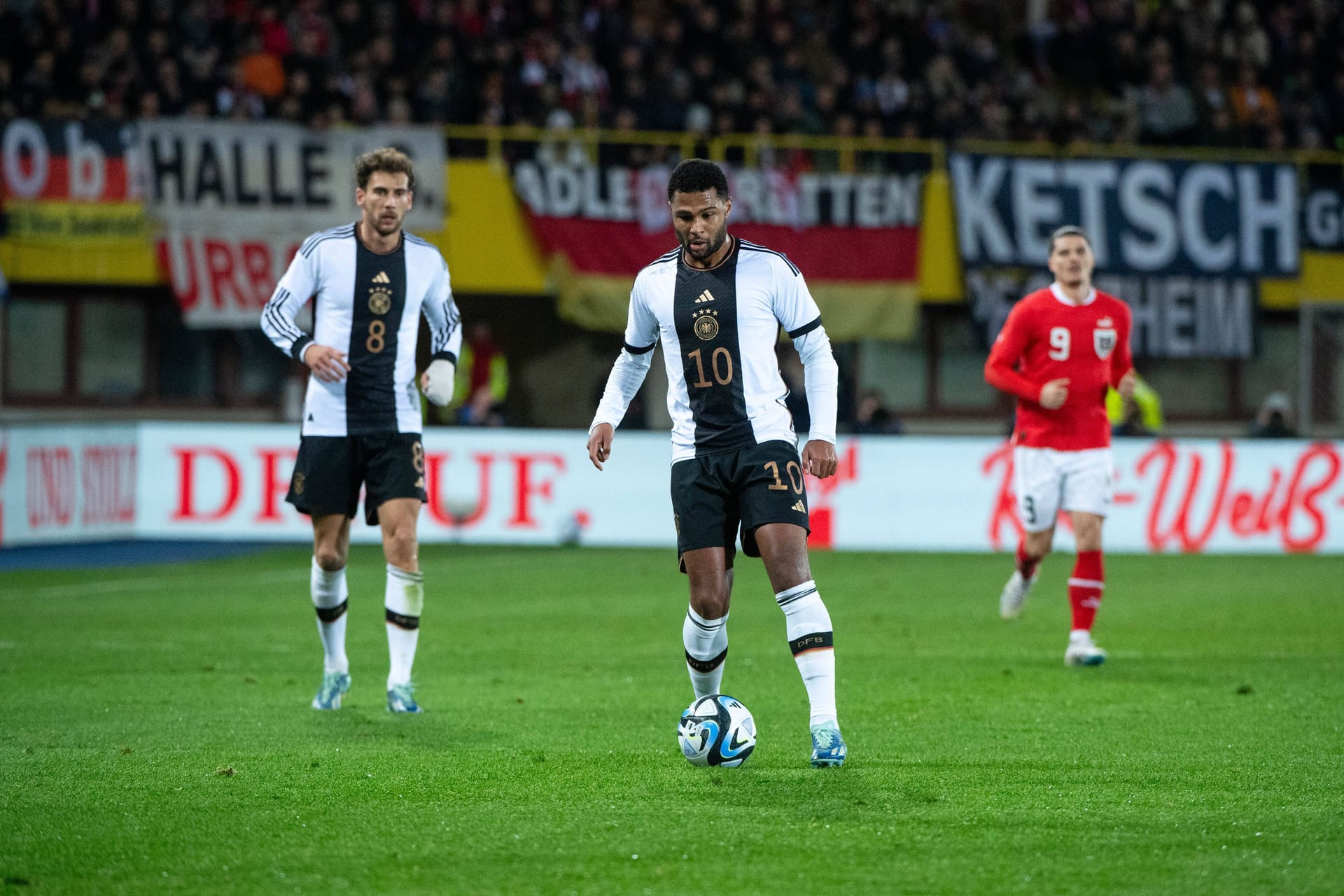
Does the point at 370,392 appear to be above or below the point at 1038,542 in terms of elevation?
above

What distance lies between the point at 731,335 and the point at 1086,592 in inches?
155

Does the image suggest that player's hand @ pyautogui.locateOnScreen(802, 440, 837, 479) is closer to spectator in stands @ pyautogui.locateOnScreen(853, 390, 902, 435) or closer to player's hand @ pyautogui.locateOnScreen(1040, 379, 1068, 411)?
player's hand @ pyautogui.locateOnScreen(1040, 379, 1068, 411)

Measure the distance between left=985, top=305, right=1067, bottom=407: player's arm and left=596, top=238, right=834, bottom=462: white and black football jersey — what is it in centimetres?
357

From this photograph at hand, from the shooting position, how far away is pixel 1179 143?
2402 cm

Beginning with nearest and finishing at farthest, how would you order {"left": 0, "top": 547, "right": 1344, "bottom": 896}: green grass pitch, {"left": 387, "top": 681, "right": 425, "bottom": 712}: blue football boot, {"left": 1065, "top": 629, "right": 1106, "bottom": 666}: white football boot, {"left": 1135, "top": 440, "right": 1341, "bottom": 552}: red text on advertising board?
{"left": 0, "top": 547, "right": 1344, "bottom": 896}: green grass pitch, {"left": 387, "top": 681, "right": 425, "bottom": 712}: blue football boot, {"left": 1065, "top": 629, "right": 1106, "bottom": 666}: white football boot, {"left": 1135, "top": 440, "right": 1341, "bottom": 552}: red text on advertising board

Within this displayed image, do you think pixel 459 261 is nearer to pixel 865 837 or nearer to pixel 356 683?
pixel 356 683

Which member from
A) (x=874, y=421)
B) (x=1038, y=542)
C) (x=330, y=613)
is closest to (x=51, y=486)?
(x=874, y=421)

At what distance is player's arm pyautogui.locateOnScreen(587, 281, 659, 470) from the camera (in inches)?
253

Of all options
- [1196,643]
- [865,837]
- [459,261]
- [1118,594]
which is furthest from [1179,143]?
[865,837]

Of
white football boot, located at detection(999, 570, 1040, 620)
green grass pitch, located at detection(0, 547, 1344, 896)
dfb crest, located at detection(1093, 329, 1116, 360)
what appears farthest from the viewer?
white football boot, located at detection(999, 570, 1040, 620)

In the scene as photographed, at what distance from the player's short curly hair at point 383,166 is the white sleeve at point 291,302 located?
388 millimetres

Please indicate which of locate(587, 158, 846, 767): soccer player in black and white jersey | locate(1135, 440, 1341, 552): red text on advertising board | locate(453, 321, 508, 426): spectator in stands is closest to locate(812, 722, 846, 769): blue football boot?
locate(587, 158, 846, 767): soccer player in black and white jersey

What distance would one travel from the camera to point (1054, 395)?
371 inches

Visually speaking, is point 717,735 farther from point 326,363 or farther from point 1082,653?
point 1082,653
